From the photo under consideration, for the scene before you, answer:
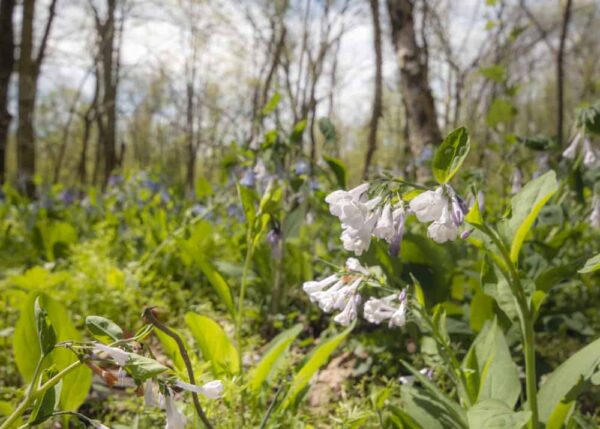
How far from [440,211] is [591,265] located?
286mm

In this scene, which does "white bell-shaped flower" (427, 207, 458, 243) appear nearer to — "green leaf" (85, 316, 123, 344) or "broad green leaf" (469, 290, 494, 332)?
"green leaf" (85, 316, 123, 344)

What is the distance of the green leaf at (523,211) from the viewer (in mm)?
950

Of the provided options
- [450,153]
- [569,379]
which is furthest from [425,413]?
[450,153]

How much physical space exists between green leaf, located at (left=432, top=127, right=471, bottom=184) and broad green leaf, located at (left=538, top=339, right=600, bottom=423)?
1.58 feet

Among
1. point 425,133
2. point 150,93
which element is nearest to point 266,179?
point 425,133

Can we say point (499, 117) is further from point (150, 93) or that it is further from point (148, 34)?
point (150, 93)

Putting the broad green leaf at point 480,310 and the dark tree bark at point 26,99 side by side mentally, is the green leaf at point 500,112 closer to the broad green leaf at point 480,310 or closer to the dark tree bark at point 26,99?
the broad green leaf at point 480,310

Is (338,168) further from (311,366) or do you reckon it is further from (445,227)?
(445,227)

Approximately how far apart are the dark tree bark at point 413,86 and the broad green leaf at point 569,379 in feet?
7.59

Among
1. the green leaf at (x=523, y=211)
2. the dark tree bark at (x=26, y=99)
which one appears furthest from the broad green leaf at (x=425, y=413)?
the dark tree bark at (x=26, y=99)

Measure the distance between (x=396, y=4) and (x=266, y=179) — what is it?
1.85 metres

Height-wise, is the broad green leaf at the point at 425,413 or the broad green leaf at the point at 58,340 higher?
the broad green leaf at the point at 58,340

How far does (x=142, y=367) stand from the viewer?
65 centimetres

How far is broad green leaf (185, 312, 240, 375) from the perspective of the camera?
53.4 inches
